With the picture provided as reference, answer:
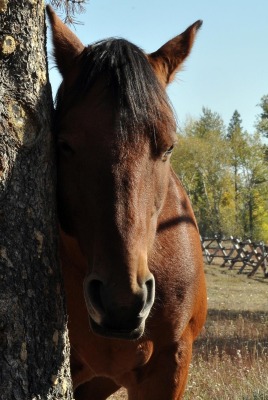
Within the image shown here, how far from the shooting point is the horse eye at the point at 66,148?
282 cm

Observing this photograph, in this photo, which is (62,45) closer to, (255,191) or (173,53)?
(173,53)

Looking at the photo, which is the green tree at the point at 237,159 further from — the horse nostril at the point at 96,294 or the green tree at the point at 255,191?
the horse nostril at the point at 96,294

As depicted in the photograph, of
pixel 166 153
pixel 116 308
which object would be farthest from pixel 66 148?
pixel 116 308

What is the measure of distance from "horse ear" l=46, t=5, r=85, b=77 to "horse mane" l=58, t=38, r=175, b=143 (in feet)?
0.48

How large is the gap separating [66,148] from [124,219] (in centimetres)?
51

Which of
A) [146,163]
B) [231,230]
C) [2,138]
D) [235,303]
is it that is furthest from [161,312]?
[231,230]

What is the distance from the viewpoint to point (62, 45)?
323 centimetres

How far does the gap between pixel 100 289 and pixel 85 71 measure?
3.73 feet

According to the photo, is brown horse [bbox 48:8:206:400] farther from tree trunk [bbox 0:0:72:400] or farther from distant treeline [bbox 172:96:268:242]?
distant treeline [bbox 172:96:268:242]

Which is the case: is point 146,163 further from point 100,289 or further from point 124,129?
point 100,289

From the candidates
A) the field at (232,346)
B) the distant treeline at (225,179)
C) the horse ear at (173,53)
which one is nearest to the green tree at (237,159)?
the distant treeline at (225,179)

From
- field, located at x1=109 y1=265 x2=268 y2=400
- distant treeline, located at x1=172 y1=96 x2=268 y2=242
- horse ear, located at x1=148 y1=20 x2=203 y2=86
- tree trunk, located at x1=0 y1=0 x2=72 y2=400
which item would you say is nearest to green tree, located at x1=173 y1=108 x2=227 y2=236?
distant treeline, located at x1=172 y1=96 x2=268 y2=242

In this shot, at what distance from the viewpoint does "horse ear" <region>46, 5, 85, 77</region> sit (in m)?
3.21

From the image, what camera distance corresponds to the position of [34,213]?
252 centimetres
